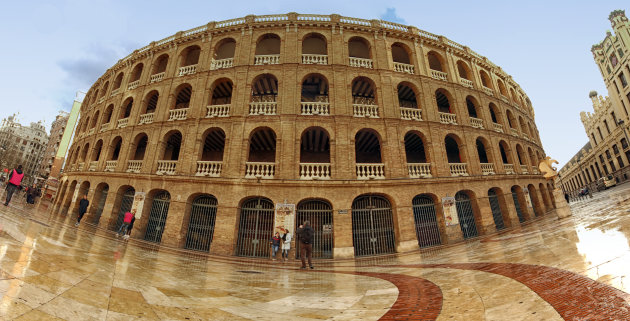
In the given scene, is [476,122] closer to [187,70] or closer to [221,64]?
[221,64]

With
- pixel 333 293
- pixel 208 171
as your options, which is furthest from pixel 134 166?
pixel 333 293

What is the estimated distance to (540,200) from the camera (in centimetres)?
1767

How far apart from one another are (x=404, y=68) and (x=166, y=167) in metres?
17.1

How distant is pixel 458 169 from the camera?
1427cm

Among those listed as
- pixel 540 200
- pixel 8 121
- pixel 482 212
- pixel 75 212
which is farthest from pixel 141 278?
pixel 8 121

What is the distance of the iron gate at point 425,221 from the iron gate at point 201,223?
37.3ft

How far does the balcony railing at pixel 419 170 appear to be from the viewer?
13113mm

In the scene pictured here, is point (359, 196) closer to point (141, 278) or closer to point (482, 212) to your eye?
point (482, 212)

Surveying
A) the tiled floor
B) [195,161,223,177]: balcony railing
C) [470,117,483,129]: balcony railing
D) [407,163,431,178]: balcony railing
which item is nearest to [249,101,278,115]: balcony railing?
[195,161,223,177]: balcony railing

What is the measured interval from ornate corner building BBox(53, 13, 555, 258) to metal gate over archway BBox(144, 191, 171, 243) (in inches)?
2.5

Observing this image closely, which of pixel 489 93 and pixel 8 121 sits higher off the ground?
pixel 8 121

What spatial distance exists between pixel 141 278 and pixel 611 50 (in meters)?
60.4

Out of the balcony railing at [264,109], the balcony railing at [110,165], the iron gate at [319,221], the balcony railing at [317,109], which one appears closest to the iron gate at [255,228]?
the iron gate at [319,221]

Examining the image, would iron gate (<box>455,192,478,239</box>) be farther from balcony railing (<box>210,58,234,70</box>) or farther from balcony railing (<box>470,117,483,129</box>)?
balcony railing (<box>210,58,234,70</box>)
